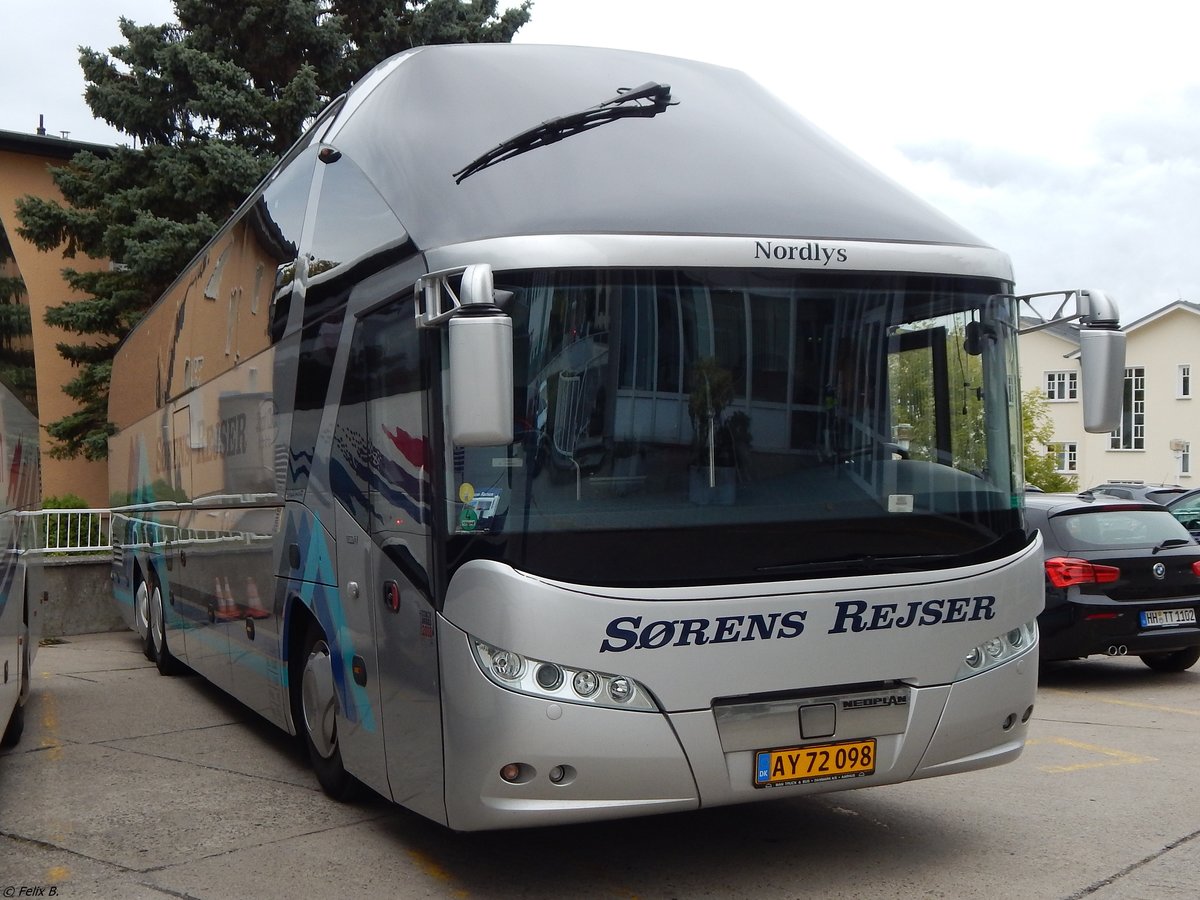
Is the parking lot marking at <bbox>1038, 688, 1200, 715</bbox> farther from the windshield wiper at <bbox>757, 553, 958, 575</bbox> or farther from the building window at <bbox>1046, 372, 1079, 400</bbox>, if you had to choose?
the building window at <bbox>1046, 372, 1079, 400</bbox>

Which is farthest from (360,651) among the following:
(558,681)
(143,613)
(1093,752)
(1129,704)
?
(143,613)

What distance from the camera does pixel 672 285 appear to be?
5285 mm

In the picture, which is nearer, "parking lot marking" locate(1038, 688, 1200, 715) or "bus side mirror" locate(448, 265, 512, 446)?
"bus side mirror" locate(448, 265, 512, 446)

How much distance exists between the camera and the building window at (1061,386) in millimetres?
61406

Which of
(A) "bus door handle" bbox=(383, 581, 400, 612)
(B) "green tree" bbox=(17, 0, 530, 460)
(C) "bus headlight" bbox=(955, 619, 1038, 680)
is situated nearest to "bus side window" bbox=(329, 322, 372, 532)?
(A) "bus door handle" bbox=(383, 581, 400, 612)

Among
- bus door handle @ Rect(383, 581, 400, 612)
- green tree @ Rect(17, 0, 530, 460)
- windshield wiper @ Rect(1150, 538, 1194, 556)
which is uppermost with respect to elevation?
green tree @ Rect(17, 0, 530, 460)

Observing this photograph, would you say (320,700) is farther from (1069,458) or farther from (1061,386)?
(1061,386)

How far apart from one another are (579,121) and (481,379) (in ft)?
5.67

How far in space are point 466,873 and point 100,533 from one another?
13.7m

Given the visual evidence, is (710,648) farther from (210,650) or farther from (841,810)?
(210,650)

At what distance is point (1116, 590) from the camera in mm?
10867

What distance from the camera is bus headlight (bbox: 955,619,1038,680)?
564cm

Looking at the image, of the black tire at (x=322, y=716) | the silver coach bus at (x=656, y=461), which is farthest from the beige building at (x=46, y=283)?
the silver coach bus at (x=656, y=461)

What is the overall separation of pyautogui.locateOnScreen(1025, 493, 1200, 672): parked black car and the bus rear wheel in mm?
6214
